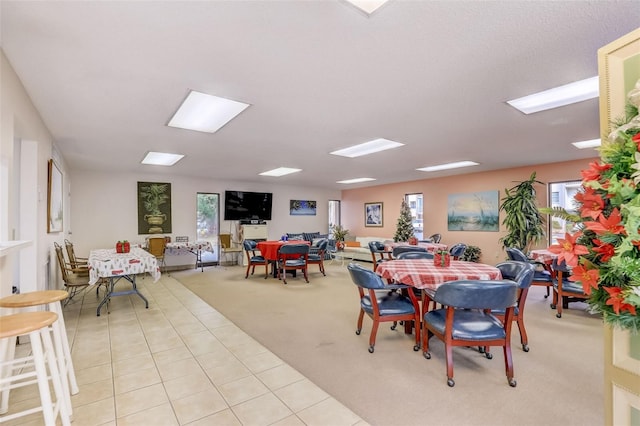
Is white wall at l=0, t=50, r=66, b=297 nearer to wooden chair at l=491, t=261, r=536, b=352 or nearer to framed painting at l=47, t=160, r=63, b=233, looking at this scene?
framed painting at l=47, t=160, r=63, b=233

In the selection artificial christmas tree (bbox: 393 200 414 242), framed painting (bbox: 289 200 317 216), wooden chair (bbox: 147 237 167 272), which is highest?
framed painting (bbox: 289 200 317 216)

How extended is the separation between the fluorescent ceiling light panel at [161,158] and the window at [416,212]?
661 cm

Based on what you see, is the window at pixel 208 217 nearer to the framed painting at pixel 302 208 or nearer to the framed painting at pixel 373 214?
the framed painting at pixel 302 208

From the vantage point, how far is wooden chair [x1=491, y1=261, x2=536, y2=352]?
261 centimetres

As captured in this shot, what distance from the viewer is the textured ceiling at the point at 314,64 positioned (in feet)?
5.59

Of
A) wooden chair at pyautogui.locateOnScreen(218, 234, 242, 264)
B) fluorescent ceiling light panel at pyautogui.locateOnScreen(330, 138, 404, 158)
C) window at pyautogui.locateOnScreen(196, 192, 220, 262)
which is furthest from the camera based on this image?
window at pyautogui.locateOnScreen(196, 192, 220, 262)

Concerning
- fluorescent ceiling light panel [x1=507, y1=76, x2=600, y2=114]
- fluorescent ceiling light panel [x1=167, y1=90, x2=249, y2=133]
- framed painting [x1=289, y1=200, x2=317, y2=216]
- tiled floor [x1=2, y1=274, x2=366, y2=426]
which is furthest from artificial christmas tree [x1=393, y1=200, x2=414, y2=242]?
fluorescent ceiling light panel [x1=167, y1=90, x2=249, y2=133]

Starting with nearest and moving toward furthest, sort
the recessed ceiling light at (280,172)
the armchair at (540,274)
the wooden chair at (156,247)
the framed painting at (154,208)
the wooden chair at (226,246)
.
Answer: the armchair at (540,274), the wooden chair at (156,247), the recessed ceiling light at (280,172), the framed painting at (154,208), the wooden chair at (226,246)

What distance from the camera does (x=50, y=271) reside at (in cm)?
424

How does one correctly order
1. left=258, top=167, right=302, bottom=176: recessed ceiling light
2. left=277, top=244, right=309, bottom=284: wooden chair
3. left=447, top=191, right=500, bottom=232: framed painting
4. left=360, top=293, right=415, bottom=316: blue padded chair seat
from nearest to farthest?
left=360, top=293, right=415, bottom=316: blue padded chair seat < left=277, top=244, right=309, bottom=284: wooden chair < left=258, top=167, right=302, bottom=176: recessed ceiling light < left=447, top=191, right=500, bottom=232: framed painting

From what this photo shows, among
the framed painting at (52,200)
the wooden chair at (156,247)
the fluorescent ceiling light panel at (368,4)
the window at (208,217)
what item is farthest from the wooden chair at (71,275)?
the fluorescent ceiling light panel at (368,4)

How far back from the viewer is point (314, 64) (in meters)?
2.26

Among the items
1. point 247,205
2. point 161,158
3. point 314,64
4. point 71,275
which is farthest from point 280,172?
point 314,64

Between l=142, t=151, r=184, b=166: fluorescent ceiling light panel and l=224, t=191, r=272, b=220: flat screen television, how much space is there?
2507 mm
